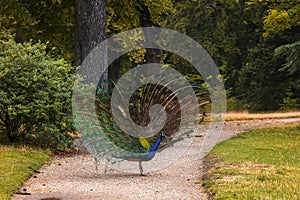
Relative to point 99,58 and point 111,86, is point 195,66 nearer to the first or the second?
point 99,58

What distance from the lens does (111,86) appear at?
11773 millimetres

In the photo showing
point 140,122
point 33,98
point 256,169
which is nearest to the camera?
point 140,122

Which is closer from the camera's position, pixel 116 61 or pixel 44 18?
pixel 44 18

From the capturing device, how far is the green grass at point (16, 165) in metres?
9.27

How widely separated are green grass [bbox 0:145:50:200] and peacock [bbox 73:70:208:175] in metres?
1.37

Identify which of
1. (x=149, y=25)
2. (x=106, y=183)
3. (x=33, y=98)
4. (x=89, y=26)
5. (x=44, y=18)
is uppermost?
(x=149, y=25)

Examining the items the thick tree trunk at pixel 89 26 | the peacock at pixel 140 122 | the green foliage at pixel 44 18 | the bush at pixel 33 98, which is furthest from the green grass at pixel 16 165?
the green foliage at pixel 44 18

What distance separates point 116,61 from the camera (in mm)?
28188

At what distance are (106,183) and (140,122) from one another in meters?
1.41

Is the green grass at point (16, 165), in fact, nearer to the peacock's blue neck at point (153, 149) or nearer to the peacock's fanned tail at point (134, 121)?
the peacock's fanned tail at point (134, 121)

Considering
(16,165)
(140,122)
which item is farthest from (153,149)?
(16,165)

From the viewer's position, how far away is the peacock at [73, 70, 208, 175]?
10.4m

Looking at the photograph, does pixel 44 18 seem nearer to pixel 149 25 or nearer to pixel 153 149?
pixel 149 25

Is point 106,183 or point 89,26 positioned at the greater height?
point 89,26
